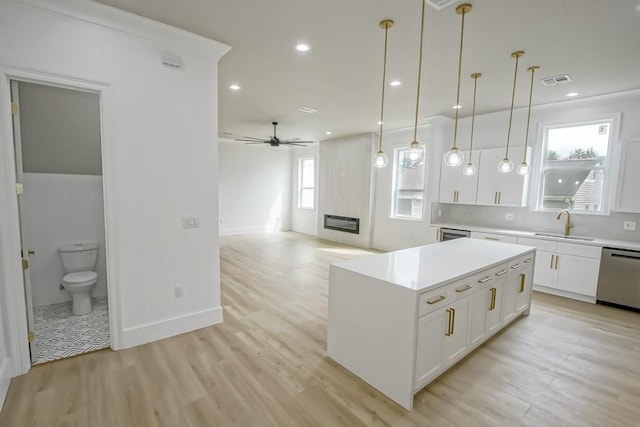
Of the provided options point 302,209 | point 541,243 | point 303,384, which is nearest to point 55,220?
point 303,384

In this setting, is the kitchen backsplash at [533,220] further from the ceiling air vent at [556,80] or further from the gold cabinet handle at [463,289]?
the gold cabinet handle at [463,289]

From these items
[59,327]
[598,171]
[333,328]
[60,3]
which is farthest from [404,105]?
[59,327]

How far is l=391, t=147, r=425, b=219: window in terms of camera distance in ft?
21.3

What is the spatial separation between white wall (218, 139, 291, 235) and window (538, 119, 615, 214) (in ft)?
23.7

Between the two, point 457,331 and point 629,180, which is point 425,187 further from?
point 457,331

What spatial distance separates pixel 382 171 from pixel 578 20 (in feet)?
16.1

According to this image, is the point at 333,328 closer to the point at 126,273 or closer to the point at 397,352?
the point at 397,352

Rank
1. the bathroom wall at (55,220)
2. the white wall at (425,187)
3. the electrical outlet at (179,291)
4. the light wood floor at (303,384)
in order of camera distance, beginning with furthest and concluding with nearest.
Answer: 1. the white wall at (425,187)
2. the bathroom wall at (55,220)
3. the electrical outlet at (179,291)
4. the light wood floor at (303,384)

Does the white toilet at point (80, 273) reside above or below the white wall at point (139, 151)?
below

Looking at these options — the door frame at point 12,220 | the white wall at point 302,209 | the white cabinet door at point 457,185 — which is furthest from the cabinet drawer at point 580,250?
the white wall at point 302,209

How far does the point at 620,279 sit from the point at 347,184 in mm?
5495

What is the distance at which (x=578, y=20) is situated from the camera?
7.77ft

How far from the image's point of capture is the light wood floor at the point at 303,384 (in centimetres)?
189

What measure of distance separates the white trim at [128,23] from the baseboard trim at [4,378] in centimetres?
260
